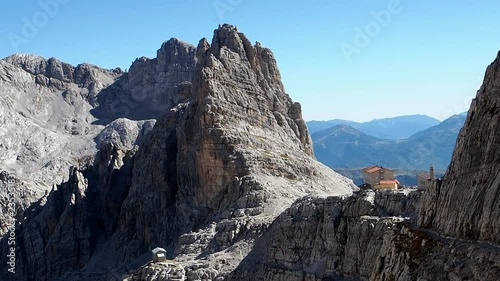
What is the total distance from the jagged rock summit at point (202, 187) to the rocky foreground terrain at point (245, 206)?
0.86 feet

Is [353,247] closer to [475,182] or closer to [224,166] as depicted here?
[475,182]

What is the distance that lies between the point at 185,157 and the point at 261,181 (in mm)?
21493

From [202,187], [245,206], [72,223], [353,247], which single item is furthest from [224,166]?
[72,223]

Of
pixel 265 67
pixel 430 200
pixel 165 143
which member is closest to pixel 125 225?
pixel 165 143

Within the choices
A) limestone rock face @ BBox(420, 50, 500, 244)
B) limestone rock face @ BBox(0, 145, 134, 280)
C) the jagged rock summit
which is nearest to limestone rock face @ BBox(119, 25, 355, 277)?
the jagged rock summit

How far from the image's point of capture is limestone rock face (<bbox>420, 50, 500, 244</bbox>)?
26328 mm

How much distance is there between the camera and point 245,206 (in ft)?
305

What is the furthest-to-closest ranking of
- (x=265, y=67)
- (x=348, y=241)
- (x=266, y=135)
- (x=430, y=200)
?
(x=265, y=67) → (x=266, y=135) → (x=348, y=241) → (x=430, y=200)

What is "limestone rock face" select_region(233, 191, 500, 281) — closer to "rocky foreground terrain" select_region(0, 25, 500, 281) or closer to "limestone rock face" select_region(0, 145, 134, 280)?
"rocky foreground terrain" select_region(0, 25, 500, 281)

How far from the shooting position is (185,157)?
114m

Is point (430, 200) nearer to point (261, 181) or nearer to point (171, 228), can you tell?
point (261, 181)

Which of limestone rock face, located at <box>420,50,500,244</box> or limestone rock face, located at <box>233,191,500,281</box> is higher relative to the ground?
limestone rock face, located at <box>420,50,500,244</box>

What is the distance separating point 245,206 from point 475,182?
66.0m

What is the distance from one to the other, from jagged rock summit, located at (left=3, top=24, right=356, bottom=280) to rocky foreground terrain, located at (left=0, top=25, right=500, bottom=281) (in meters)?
0.26
